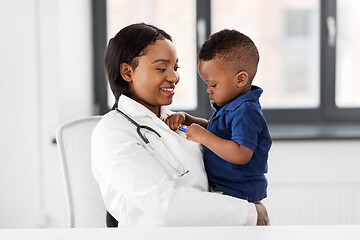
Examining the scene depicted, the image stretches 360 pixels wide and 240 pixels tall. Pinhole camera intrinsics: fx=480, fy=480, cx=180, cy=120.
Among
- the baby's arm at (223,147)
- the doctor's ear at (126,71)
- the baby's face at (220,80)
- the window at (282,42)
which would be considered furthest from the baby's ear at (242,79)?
the window at (282,42)

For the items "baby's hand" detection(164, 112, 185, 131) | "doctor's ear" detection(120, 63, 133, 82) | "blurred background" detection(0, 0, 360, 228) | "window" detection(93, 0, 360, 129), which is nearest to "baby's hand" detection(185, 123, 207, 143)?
"baby's hand" detection(164, 112, 185, 131)

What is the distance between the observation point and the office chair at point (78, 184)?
5.07 ft

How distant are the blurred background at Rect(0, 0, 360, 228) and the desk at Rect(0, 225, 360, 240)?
5.03 ft

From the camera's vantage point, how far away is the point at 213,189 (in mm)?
1400

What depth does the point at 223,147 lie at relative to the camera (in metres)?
1.29

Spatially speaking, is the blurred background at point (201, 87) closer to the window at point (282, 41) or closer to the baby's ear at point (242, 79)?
the window at point (282, 41)

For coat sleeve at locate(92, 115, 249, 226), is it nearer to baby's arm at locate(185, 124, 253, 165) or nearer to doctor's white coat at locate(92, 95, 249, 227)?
doctor's white coat at locate(92, 95, 249, 227)

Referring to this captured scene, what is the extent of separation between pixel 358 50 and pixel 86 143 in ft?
6.56

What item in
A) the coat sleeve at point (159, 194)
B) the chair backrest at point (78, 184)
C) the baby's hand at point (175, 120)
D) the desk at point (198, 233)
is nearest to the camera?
the desk at point (198, 233)

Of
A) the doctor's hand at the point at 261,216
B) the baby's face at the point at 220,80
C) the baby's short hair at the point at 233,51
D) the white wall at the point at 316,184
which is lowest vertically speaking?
the white wall at the point at 316,184

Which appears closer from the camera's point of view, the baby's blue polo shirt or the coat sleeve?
the coat sleeve

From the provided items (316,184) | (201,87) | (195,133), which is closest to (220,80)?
(195,133)

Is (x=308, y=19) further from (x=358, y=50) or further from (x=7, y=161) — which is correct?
(x=7, y=161)

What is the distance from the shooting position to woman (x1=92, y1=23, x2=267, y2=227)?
47.6 inches
